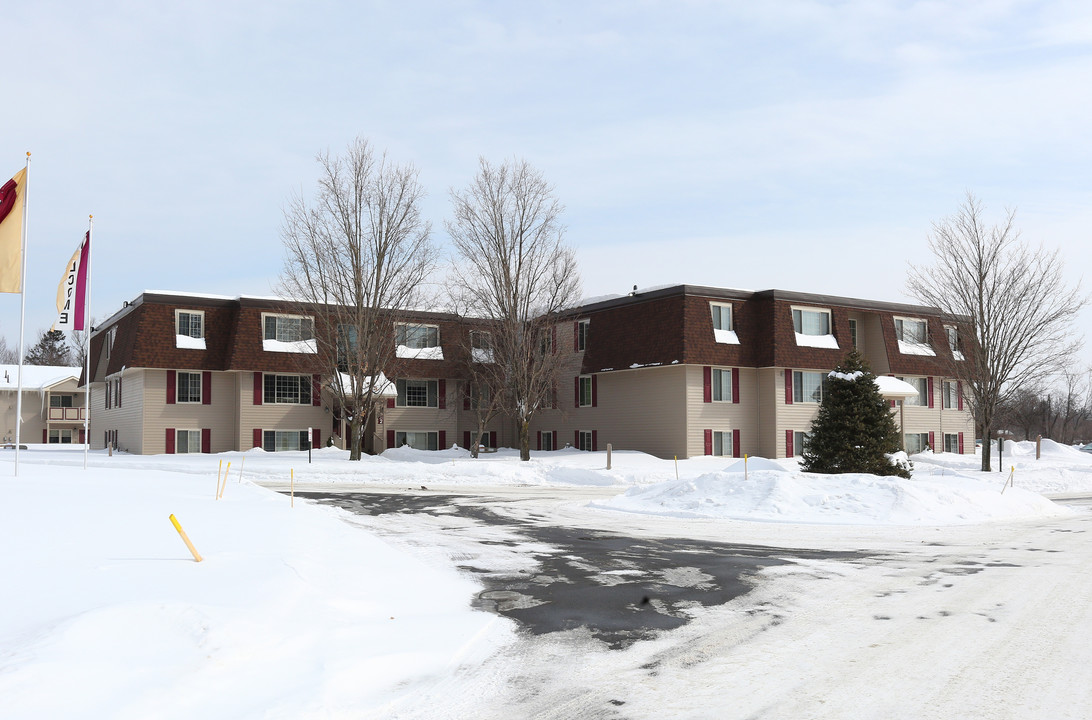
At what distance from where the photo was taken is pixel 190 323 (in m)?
42.7

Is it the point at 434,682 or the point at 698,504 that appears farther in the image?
the point at 698,504

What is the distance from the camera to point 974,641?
26.1ft

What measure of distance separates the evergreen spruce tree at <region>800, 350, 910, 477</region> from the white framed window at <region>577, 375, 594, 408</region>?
69.3ft

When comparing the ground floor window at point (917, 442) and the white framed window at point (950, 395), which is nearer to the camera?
the ground floor window at point (917, 442)

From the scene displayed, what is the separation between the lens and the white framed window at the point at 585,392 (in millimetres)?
45750

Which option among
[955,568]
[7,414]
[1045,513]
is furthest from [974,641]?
[7,414]

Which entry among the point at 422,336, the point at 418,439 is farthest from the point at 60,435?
the point at 422,336

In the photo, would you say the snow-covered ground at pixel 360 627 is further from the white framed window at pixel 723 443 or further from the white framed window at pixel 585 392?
the white framed window at pixel 585 392

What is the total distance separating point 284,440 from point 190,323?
7.18m

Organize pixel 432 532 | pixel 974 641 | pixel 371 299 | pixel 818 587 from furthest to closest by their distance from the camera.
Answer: pixel 371 299 < pixel 432 532 < pixel 818 587 < pixel 974 641

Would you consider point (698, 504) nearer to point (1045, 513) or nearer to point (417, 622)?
point (1045, 513)

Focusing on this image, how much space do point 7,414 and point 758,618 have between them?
78.6 m

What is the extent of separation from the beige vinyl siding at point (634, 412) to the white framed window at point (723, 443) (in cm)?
207

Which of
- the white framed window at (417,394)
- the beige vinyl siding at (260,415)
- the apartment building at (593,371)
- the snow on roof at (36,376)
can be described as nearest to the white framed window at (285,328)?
the apartment building at (593,371)
